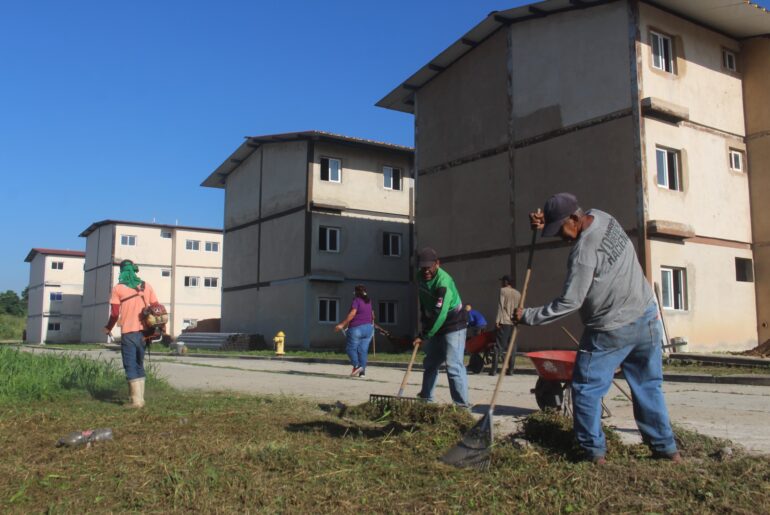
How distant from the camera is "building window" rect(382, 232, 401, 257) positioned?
33.2m

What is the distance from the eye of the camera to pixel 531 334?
21.2 meters

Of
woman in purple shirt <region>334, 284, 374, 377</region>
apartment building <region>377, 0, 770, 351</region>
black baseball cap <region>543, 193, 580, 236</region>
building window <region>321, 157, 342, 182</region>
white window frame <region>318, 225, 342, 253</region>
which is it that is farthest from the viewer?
building window <region>321, 157, 342, 182</region>

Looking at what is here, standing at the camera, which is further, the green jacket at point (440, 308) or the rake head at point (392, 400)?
the green jacket at point (440, 308)

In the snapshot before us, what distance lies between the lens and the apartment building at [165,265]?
4909cm

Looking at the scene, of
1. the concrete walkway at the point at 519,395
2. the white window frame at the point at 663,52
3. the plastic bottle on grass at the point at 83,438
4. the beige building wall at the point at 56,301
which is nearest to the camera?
the plastic bottle on grass at the point at 83,438

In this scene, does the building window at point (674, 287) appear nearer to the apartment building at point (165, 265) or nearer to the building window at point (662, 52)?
the building window at point (662, 52)

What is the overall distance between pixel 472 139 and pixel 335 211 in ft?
29.8

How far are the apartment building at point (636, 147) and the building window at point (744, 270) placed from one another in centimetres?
4

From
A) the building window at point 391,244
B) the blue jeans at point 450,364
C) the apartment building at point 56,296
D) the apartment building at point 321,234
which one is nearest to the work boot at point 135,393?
the blue jeans at point 450,364

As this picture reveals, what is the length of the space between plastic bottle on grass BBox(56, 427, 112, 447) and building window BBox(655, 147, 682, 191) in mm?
16754

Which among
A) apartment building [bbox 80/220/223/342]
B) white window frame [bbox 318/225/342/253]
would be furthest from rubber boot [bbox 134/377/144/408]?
apartment building [bbox 80/220/223/342]

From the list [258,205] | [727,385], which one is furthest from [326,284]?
[727,385]

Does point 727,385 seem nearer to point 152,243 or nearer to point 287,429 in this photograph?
point 287,429

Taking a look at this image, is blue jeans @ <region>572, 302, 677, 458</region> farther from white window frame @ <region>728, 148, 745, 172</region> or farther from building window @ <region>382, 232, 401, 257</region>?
building window @ <region>382, 232, 401, 257</region>
